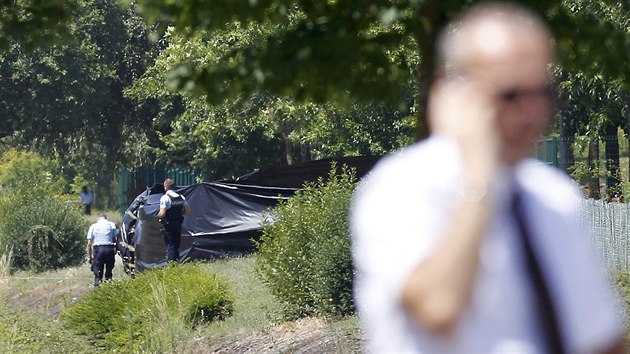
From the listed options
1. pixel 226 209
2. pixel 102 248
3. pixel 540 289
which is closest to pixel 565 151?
pixel 102 248

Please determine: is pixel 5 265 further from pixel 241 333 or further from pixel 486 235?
pixel 486 235

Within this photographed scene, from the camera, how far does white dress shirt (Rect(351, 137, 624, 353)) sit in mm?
2227

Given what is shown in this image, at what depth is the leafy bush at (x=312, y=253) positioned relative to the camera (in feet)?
42.9

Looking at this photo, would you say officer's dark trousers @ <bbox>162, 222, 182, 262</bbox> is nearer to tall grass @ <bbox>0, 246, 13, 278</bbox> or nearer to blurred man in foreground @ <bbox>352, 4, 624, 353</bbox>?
tall grass @ <bbox>0, 246, 13, 278</bbox>

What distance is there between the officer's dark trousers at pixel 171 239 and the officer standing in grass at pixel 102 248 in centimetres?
90

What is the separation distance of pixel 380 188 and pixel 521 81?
0.35 metres

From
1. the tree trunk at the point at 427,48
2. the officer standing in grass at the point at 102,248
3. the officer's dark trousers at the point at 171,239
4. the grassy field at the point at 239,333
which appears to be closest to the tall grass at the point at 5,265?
the officer standing in grass at the point at 102,248

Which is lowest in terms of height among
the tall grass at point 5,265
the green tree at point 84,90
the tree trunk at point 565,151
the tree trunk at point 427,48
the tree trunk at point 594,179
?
the tall grass at point 5,265

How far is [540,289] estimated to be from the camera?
7.36ft

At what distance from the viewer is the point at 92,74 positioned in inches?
1594

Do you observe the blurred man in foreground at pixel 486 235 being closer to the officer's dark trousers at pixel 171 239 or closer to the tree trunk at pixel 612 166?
the tree trunk at pixel 612 166

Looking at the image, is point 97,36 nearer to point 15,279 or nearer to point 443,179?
point 15,279

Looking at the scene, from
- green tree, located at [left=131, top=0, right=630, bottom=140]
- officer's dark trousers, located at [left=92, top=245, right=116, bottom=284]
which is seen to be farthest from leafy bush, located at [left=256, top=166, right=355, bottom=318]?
green tree, located at [left=131, top=0, right=630, bottom=140]

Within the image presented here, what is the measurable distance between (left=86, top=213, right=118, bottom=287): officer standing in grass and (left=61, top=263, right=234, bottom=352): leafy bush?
483cm
